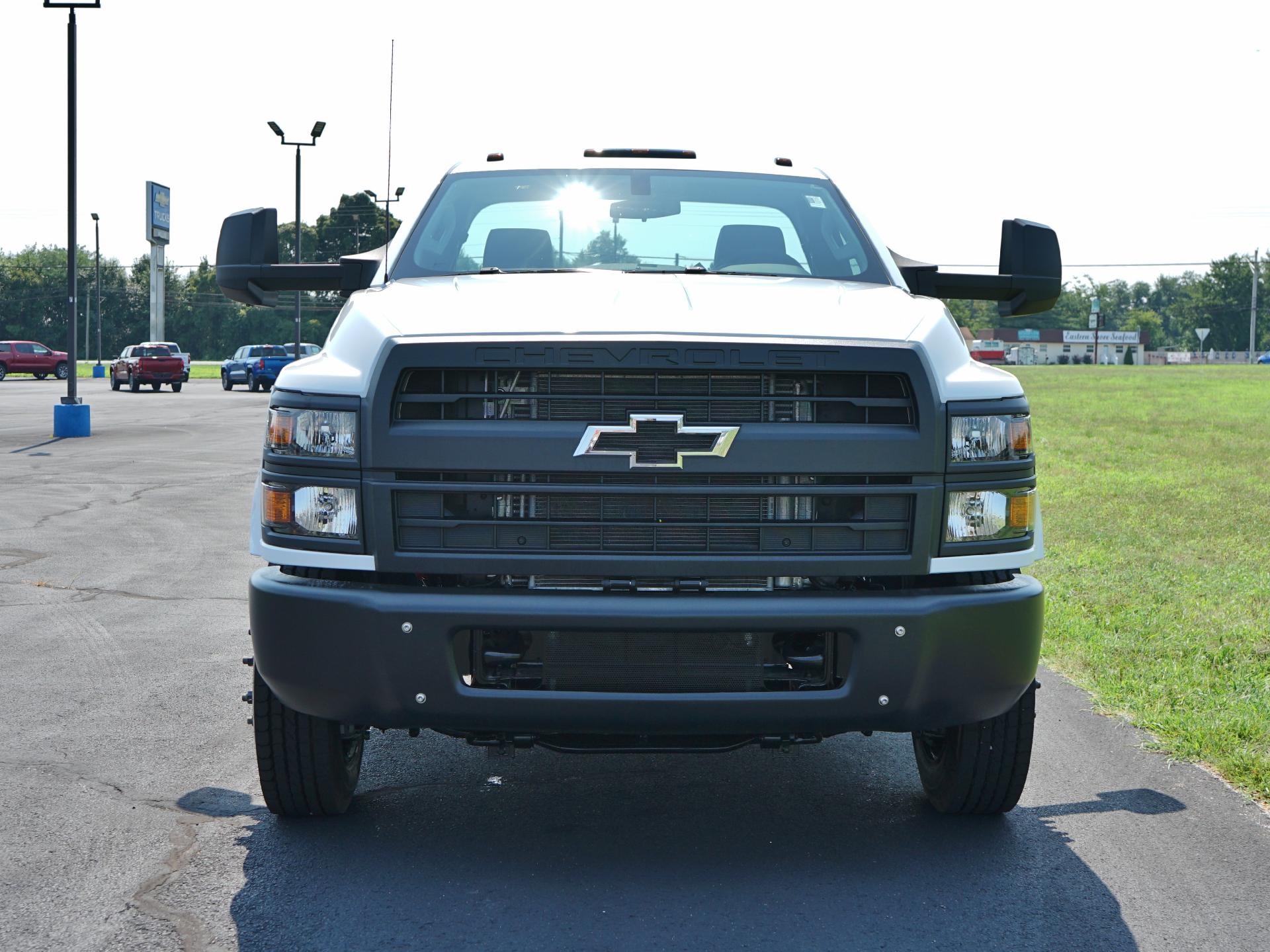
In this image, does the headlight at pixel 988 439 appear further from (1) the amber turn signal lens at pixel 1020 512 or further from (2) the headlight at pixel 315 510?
(2) the headlight at pixel 315 510

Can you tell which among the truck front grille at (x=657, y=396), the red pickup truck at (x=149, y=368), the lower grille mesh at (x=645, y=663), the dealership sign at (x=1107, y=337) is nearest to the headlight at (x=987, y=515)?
the truck front grille at (x=657, y=396)

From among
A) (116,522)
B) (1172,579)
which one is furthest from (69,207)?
(1172,579)

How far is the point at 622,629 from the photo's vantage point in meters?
3.35

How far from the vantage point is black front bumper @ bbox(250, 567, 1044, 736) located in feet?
11.0

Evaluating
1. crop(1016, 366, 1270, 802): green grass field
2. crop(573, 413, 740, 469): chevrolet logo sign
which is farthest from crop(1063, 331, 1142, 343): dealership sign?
crop(573, 413, 740, 469): chevrolet logo sign

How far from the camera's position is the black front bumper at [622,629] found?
11.0 feet

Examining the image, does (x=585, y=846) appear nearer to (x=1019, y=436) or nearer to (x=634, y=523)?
(x=634, y=523)

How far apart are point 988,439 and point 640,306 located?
1023mm

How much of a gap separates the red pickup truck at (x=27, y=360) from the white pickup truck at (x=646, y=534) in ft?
208

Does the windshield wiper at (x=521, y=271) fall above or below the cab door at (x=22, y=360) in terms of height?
above

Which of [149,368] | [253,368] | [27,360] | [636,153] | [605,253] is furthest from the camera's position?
[27,360]

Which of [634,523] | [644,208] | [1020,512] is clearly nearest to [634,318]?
[634,523]

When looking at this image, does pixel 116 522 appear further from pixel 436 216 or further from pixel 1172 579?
pixel 1172 579

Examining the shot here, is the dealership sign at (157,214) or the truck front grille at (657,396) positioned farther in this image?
the dealership sign at (157,214)
